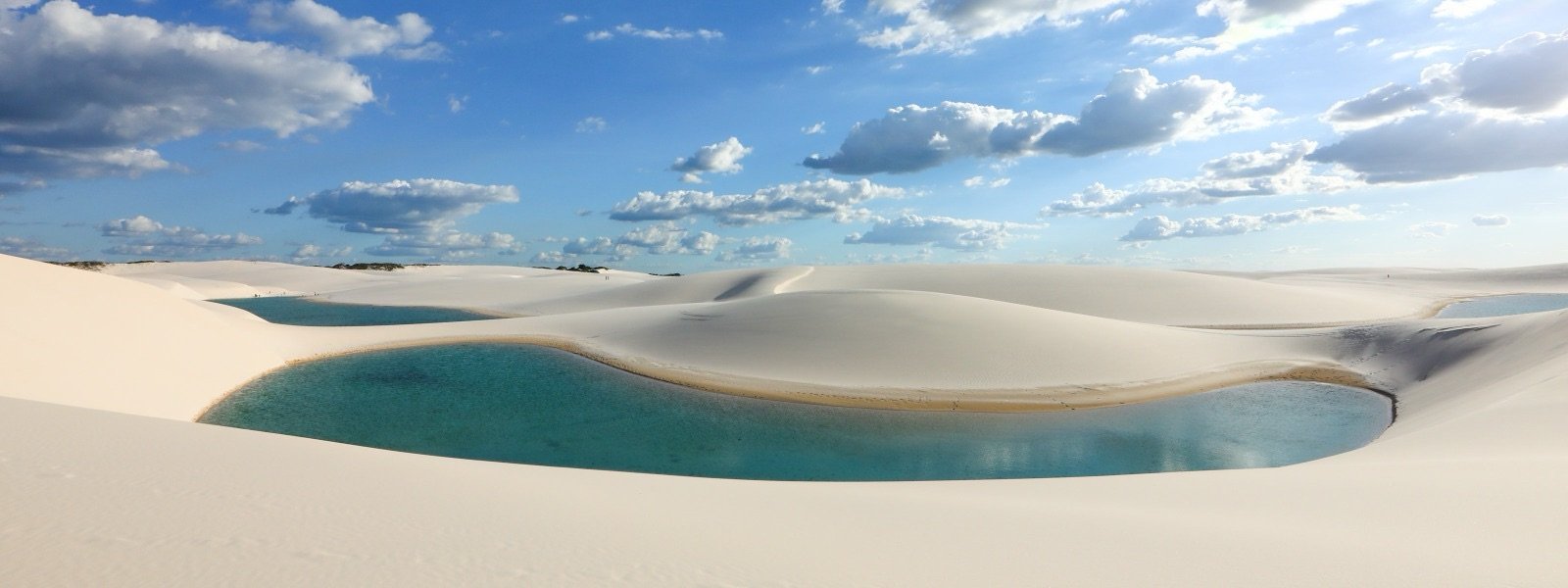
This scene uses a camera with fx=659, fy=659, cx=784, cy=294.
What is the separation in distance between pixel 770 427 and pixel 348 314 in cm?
5493

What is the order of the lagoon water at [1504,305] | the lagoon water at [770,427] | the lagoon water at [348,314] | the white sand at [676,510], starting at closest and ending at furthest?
the white sand at [676,510], the lagoon water at [770,427], the lagoon water at [1504,305], the lagoon water at [348,314]

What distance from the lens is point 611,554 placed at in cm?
471

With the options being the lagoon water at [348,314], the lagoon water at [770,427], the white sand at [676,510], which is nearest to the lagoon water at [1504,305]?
the white sand at [676,510]

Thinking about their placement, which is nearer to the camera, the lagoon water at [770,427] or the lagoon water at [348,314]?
the lagoon water at [770,427]

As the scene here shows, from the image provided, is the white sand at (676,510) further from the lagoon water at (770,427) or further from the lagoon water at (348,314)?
the lagoon water at (348,314)

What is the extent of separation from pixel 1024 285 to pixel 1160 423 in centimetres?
3813

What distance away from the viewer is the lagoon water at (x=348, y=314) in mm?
51938

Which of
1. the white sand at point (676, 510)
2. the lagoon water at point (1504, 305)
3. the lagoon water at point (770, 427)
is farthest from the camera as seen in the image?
the lagoon water at point (1504, 305)

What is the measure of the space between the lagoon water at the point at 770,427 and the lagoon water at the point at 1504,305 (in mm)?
39119

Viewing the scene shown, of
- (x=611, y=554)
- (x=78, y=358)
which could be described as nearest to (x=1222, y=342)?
(x=611, y=554)

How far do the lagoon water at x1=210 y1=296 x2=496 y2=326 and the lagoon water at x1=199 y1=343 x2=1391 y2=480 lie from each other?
1125 inches

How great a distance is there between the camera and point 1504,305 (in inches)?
2143

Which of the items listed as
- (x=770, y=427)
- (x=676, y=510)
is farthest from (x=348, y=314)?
(x=676, y=510)

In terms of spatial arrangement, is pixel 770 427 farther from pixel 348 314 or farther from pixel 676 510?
pixel 348 314
